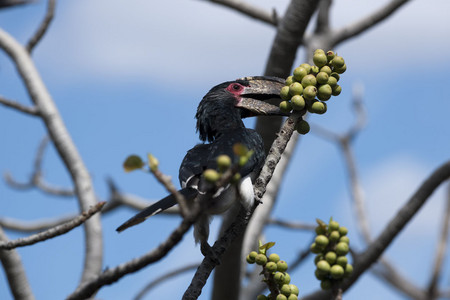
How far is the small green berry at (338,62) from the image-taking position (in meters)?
2.72

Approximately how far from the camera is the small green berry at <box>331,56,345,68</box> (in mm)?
2721

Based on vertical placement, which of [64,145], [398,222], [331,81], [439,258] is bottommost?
[439,258]

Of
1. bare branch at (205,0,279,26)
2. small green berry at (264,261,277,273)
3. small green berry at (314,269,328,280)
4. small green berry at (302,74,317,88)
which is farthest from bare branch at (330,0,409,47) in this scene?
small green berry at (264,261,277,273)

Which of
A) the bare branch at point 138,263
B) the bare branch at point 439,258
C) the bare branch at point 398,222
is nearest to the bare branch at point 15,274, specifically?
the bare branch at point 138,263

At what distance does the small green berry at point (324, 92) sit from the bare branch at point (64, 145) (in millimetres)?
3010

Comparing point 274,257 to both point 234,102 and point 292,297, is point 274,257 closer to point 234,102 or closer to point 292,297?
point 292,297

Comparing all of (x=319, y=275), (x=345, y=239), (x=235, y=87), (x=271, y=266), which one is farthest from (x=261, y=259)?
(x=235, y=87)

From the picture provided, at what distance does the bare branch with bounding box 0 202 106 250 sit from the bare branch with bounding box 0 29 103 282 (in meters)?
2.56

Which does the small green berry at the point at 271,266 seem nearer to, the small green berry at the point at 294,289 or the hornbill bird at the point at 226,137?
the small green berry at the point at 294,289

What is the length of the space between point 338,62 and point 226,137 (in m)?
0.95

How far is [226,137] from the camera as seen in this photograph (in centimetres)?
349

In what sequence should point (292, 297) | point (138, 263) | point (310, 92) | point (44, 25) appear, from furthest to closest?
point (44, 25) < point (310, 92) < point (292, 297) < point (138, 263)

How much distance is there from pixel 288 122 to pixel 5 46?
4316mm

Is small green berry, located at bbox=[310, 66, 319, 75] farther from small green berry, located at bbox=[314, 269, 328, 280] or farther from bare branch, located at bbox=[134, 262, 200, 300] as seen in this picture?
bare branch, located at bbox=[134, 262, 200, 300]
